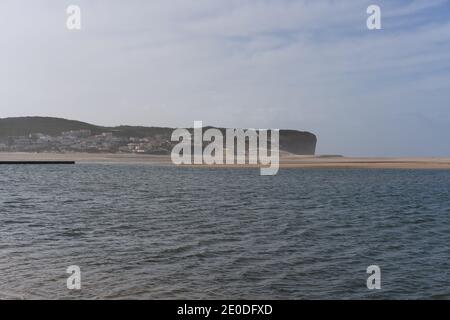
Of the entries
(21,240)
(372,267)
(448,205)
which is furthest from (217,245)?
(448,205)

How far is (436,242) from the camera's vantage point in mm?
24609

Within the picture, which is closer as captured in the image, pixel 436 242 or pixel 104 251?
pixel 104 251

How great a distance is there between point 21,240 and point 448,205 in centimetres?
3805

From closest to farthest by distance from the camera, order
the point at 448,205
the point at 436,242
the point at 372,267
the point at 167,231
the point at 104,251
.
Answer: the point at 372,267
the point at 104,251
the point at 436,242
the point at 167,231
the point at 448,205

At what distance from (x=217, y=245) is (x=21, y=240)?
373 inches
